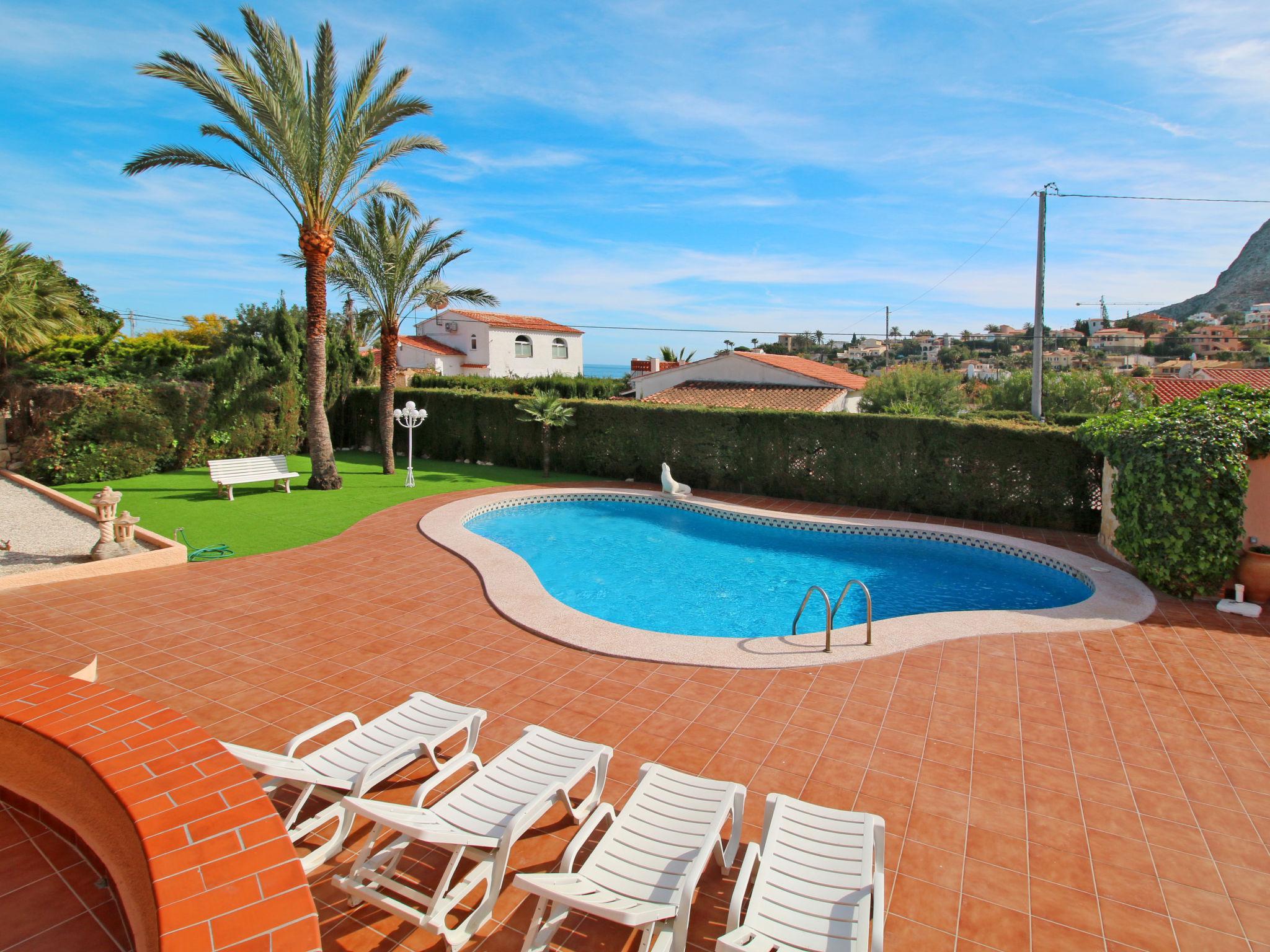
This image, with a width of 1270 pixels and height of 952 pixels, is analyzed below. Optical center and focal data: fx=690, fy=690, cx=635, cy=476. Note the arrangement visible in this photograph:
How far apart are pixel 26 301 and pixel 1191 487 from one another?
23928mm

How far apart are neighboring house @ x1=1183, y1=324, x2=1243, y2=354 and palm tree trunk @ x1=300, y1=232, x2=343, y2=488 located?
89757 millimetres

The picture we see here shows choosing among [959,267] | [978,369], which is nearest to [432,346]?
[959,267]

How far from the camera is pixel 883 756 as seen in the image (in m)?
5.40

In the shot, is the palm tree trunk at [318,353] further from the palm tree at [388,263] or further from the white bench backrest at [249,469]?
the palm tree at [388,263]

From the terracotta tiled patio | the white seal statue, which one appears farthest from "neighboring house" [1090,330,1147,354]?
the terracotta tiled patio

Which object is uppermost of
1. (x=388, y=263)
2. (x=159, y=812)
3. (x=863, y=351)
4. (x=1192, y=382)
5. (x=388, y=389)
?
(x=863, y=351)

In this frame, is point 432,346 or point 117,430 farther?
point 432,346

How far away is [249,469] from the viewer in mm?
15172

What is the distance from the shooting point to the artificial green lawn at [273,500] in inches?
476

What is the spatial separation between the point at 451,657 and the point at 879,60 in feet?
43.4

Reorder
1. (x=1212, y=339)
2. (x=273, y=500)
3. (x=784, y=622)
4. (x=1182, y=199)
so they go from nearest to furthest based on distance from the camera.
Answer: (x=784, y=622), (x=273, y=500), (x=1182, y=199), (x=1212, y=339)

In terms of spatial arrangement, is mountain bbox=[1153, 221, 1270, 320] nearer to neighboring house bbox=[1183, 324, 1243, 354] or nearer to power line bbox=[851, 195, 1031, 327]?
neighboring house bbox=[1183, 324, 1243, 354]

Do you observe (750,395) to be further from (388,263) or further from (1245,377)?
(1245,377)

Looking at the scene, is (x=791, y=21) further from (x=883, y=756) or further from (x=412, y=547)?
(x=883, y=756)
